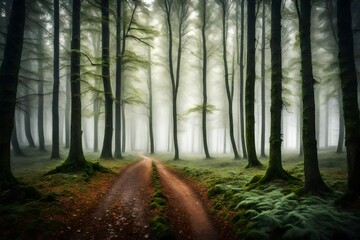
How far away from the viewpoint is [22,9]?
7.67 meters

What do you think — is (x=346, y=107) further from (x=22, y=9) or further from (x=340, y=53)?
(x=22, y=9)

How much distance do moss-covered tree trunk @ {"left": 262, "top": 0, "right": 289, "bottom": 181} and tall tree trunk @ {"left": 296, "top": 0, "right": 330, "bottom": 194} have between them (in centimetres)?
186

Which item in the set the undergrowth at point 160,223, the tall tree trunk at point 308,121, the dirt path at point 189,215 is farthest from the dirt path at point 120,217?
the tall tree trunk at point 308,121

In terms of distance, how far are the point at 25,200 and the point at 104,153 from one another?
10975 mm

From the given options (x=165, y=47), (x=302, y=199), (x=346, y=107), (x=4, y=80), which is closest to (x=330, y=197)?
(x=302, y=199)

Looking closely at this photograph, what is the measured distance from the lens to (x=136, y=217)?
6.35 meters

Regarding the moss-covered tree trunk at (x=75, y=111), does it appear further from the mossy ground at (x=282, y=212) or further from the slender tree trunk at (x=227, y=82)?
the slender tree trunk at (x=227, y=82)

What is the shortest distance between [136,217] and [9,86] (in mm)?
5884

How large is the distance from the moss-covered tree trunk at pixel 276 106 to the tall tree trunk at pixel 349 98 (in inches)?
112

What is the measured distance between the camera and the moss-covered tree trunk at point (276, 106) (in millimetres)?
8969

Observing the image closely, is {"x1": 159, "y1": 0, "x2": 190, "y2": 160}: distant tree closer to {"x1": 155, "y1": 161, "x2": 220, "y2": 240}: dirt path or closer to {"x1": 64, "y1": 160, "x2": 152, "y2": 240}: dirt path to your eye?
{"x1": 155, "y1": 161, "x2": 220, "y2": 240}: dirt path

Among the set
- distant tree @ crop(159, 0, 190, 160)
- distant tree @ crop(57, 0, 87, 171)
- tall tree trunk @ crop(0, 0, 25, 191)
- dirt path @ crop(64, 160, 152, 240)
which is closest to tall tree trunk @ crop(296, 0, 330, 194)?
dirt path @ crop(64, 160, 152, 240)

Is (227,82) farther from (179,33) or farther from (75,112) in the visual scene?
(75,112)

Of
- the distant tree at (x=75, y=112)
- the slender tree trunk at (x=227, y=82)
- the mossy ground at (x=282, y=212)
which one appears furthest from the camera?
the slender tree trunk at (x=227, y=82)
